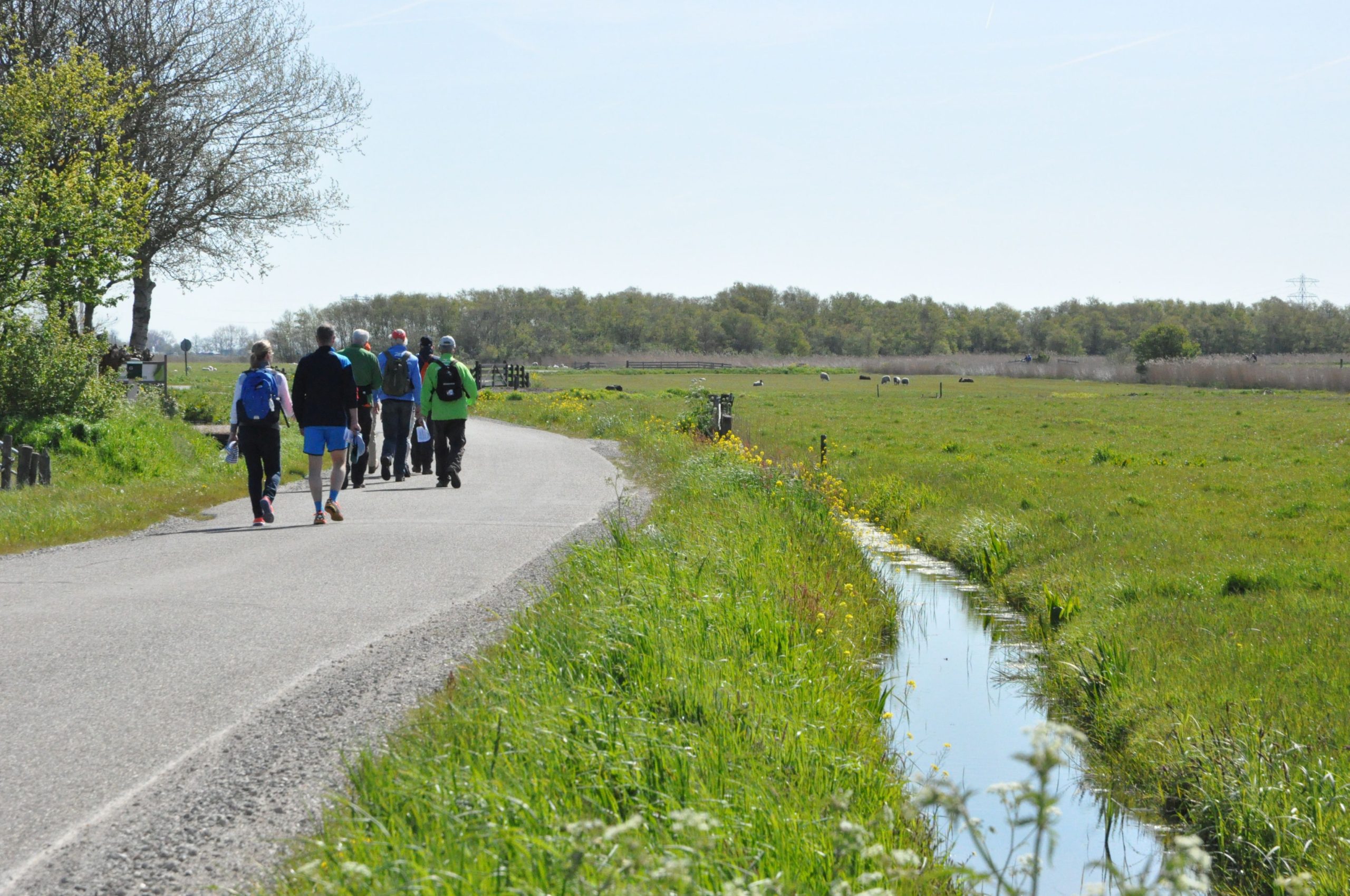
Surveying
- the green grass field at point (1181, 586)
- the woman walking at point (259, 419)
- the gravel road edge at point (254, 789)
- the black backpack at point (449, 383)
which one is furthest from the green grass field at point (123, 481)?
the green grass field at point (1181, 586)

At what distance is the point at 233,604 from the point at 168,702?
2447 millimetres

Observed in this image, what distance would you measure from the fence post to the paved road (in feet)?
10.9

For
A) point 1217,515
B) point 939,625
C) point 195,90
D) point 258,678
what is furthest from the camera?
point 195,90

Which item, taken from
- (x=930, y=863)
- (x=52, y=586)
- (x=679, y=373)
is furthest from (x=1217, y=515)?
(x=679, y=373)

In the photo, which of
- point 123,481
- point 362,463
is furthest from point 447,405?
point 123,481

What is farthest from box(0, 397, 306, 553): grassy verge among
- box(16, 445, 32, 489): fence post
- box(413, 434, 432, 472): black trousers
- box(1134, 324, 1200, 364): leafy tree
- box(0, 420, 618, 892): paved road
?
box(1134, 324, 1200, 364): leafy tree

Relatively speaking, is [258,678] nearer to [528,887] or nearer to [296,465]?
[528,887]

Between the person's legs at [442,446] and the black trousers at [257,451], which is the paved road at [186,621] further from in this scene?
the person's legs at [442,446]

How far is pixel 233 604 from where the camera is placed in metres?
8.10

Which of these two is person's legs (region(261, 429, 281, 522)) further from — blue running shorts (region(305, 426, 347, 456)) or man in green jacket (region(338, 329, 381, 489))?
man in green jacket (region(338, 329, 381, 489))

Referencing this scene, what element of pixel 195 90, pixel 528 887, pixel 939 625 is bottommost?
pixel 939 625

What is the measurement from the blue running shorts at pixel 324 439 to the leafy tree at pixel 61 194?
8.56 metres

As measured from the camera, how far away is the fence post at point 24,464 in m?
15.6

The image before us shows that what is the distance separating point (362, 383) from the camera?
611 inches
